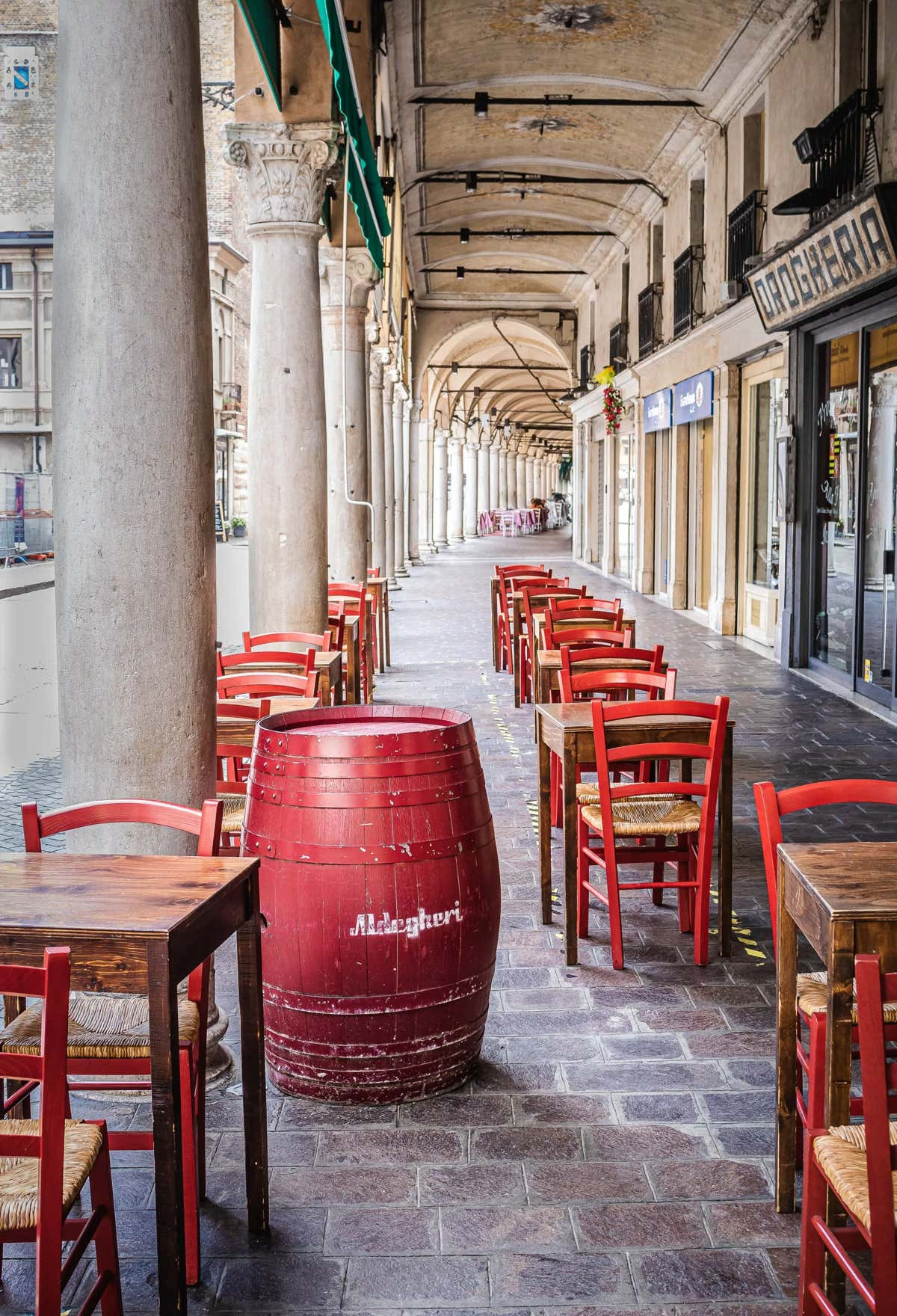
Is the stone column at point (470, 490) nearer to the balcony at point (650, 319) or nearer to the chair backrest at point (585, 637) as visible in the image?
the balcony at point (650, 319)

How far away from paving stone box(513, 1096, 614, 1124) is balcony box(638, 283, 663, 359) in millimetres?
16501

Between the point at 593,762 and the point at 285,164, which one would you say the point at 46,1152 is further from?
the point at 285,164

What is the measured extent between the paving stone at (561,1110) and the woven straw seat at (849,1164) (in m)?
1.00

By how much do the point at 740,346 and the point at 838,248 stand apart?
4.40 meters

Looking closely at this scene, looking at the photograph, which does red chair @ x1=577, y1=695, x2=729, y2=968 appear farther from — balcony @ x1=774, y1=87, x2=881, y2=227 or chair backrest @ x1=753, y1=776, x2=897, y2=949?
balcony @ x1=774, y1=87, x2=881, y2=227

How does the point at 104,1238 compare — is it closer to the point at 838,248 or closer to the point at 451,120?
the point at 838,248

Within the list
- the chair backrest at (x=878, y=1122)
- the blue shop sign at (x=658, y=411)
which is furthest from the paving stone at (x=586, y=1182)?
the blue shop sign at (x=658, y=411)

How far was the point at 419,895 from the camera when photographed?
309cm

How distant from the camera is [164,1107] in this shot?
→ 2.22 meters

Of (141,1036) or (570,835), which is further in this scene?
(570,835)

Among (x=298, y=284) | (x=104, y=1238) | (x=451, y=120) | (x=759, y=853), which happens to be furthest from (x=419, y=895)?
(x=451, y=120)

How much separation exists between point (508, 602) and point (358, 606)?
5.08ft

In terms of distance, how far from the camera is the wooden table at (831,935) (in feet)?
7.61

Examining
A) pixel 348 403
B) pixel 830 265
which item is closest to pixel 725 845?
pixel 830 265
